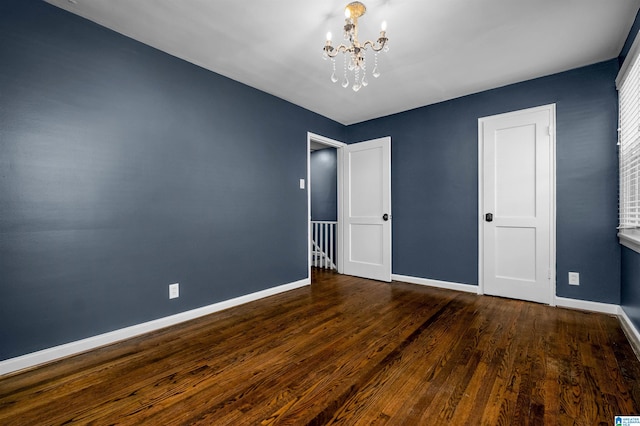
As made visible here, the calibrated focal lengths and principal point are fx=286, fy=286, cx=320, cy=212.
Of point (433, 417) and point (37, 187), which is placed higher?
point (37, 187)

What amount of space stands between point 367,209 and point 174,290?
2.81 metres

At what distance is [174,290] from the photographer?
103 inches

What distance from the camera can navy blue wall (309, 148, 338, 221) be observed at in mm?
5820

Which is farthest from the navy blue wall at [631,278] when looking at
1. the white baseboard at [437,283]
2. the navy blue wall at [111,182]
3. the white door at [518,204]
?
the navy blue wall at [111,182]

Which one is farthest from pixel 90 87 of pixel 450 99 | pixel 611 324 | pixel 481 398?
pixel 611 324

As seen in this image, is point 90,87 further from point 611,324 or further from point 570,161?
point 611,324

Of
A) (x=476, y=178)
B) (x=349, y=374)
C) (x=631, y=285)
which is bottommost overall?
(x=349, y=374)

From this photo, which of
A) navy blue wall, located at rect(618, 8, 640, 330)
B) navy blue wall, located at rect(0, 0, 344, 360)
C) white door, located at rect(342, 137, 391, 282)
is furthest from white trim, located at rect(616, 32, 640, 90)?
navy blue wall, located at rect(0, 0, 344, 360)

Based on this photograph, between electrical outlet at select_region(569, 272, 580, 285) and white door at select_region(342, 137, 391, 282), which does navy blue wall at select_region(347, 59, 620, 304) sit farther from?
white door at select_region(342, 137, 391, 282)

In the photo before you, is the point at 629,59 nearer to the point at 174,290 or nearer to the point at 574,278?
the point at 574,278

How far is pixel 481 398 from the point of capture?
5.06 feet

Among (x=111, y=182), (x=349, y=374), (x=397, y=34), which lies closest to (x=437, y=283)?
(x=349, y=374)

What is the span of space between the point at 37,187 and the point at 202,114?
1.43 metres

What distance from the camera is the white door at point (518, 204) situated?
305cm
